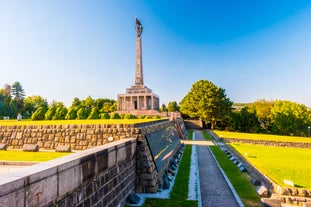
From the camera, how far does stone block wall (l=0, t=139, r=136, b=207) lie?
2768 millimetres

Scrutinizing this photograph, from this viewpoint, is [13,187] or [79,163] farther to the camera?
[79,163]

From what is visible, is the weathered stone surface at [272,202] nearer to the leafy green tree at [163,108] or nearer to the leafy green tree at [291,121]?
the leafy green tree at [291,121]

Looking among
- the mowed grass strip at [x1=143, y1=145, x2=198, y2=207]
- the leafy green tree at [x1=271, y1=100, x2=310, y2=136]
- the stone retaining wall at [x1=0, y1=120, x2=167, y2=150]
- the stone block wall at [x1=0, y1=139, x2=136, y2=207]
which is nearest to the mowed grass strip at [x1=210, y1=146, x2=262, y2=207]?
the mowed grass strip at [x1=143, y1=145, x2=198, y2=207]

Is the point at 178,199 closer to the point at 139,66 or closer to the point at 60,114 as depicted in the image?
the point at 60,114

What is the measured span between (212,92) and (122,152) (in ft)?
133

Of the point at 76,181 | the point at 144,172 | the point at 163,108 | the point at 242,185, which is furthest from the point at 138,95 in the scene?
the point at 76,181

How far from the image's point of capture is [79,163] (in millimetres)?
4148

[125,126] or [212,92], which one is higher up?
[212,92]

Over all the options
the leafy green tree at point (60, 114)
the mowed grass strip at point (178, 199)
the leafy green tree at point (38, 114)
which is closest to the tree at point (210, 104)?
the leafy green tree at point (60, 114)

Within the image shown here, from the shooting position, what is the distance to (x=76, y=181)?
4.02m

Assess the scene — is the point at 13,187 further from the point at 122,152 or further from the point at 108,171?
the point at 122,152

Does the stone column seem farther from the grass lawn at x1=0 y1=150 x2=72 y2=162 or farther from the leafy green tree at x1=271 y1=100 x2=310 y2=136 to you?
the grass lawn at x1=0 y1=150 x2=72 y2=162

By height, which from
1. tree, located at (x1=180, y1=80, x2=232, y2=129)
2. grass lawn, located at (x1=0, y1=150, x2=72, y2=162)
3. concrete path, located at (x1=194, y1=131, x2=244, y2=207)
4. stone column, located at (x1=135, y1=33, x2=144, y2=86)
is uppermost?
stone column, located at (x1=135, y1=33, x2=144, y2=86)

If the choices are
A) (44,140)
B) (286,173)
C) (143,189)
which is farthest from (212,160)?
(44,140)
